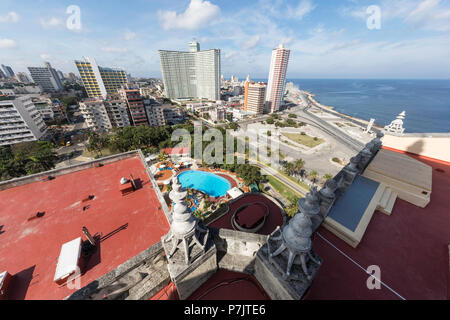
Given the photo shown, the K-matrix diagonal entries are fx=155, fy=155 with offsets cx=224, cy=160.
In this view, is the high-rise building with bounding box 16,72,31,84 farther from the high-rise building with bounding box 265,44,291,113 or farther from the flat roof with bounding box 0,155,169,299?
the flat roof with bounding box 0,155,169,299

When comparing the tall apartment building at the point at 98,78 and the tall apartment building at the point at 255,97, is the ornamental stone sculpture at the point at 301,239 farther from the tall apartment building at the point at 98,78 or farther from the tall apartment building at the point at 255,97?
the tall apartment building at the point at 98,78

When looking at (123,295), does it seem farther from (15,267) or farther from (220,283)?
(15,267)

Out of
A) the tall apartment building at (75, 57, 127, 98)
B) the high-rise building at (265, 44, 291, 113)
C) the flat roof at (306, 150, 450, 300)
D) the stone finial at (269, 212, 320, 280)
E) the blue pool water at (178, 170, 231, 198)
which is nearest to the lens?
the stone finial at (269, 212, 320, 280)

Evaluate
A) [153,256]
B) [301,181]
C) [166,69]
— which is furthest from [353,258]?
[166,69]

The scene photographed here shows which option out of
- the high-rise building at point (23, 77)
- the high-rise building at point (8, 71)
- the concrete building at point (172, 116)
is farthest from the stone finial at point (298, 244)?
the high-rise building at point (8, 71)

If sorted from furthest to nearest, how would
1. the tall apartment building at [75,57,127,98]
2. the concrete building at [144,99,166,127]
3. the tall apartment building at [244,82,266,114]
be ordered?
the tall apartment building at [244,82,266,114]
the tall apartment building at [75,57,127,98]
the concrete building at [144,99,166,127]

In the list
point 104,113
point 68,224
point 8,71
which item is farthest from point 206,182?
point 8,71

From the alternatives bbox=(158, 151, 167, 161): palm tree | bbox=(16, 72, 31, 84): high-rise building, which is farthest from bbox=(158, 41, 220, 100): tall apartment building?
bbox=(16, 72, 31, 84): high-rise building
